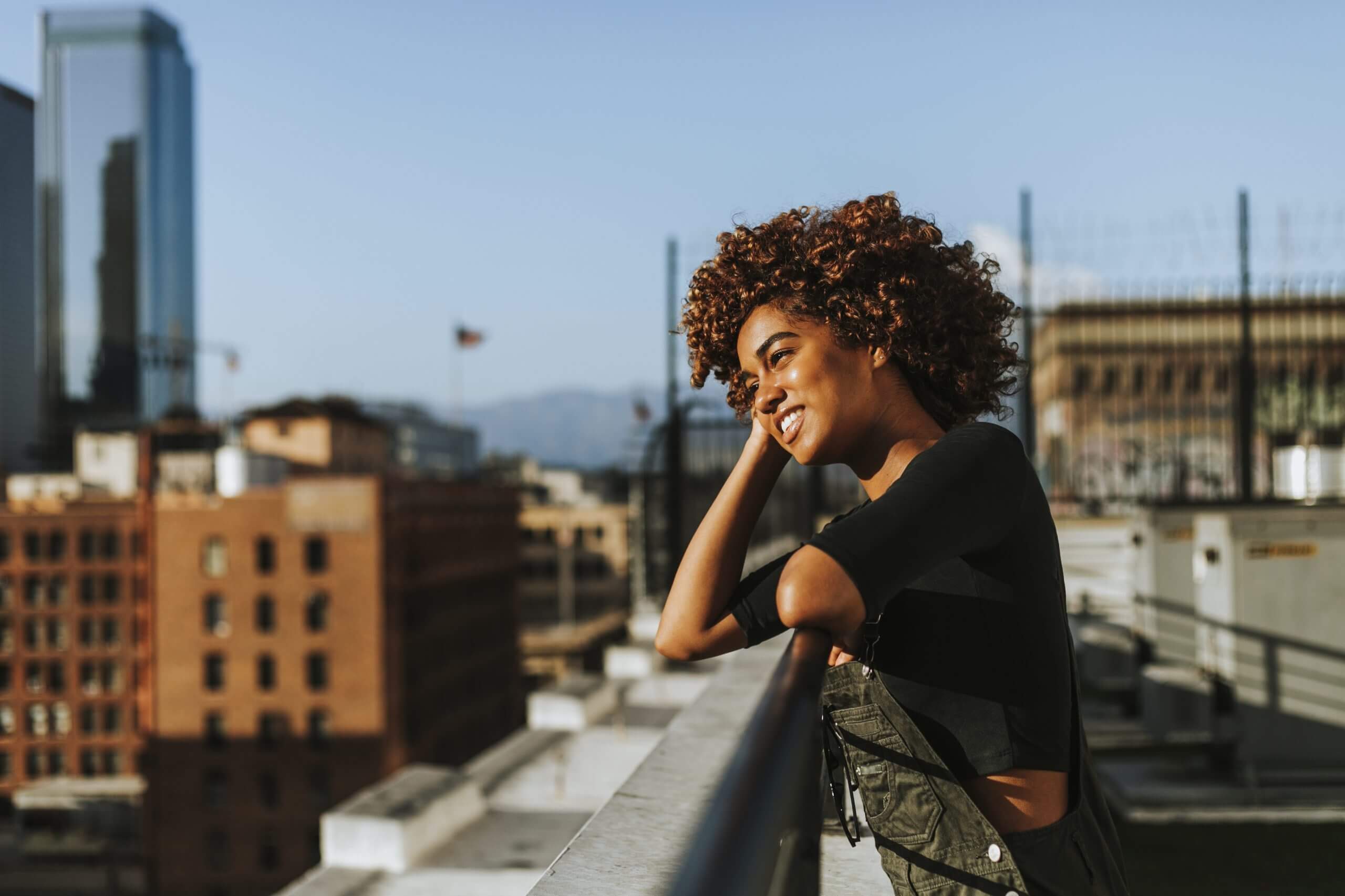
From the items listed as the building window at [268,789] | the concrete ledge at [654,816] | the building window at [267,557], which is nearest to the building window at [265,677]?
the building window at [267,557]

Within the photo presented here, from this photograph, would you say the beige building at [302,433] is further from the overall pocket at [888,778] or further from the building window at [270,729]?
the overall pocket at [888,778]

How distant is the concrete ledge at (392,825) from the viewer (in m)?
6.46

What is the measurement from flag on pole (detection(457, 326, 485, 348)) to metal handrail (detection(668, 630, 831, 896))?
77.0m

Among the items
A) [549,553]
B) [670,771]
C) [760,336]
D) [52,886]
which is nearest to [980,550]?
[760,336]

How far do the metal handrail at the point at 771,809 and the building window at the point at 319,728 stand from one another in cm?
6214

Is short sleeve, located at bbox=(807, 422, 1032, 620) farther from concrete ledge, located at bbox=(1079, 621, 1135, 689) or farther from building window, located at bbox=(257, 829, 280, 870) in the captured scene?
building window, located at bbox=(257, 829, 280, 870)

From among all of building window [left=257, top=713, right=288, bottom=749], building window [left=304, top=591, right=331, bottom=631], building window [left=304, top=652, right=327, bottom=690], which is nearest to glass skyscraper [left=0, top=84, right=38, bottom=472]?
building window [left=304, top=591, right=331, bottom=631]

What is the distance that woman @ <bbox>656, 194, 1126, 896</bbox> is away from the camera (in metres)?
1.55

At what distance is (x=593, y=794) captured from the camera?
8336 mm

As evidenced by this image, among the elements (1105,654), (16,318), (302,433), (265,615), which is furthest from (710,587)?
(16,318)

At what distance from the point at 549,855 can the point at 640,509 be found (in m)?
6.69

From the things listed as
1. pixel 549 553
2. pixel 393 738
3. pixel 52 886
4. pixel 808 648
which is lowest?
pixel 52 886

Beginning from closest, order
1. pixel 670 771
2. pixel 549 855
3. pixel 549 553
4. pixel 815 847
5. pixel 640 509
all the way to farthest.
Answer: pixel 815 847, pixel 670 771, pixel 549 855, pixel 640 509, pixel 549 553

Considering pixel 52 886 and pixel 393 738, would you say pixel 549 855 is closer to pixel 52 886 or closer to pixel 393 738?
pixel 393 738
